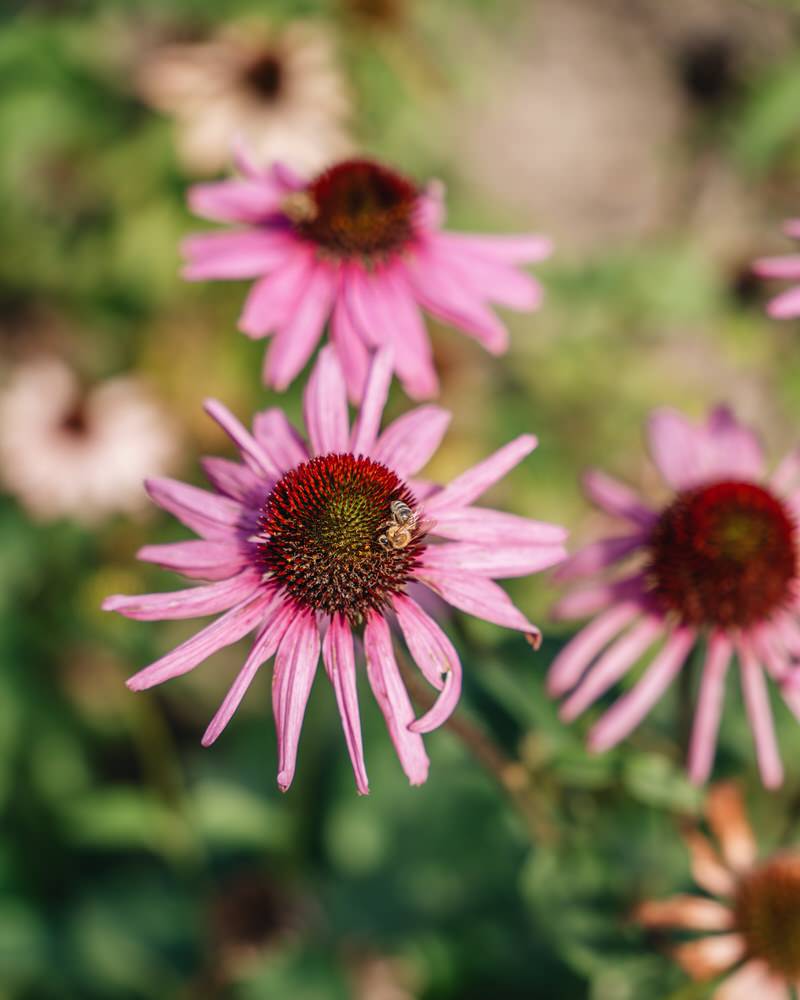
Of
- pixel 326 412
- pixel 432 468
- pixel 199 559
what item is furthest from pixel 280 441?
pixel 432 468

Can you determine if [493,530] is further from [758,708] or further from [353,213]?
[353,213]

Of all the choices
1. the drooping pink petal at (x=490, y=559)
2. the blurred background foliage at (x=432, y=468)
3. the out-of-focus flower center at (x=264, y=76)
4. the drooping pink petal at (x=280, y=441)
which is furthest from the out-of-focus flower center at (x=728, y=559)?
the out-of-focus flower center at (x=264, y=76)

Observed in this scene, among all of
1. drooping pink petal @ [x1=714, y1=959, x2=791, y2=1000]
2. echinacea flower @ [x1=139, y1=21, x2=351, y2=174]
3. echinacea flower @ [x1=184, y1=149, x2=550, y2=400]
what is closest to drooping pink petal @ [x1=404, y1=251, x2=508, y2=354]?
echinacea flower @ [x1=184, y1=149, x2=550, y2=400]

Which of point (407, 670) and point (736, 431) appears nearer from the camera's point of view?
point (407, 670)

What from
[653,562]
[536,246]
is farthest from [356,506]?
[536,246]

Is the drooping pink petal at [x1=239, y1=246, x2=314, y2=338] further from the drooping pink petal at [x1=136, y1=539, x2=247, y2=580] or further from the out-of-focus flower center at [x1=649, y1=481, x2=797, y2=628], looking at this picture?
the out-of-focus flower center at [x1=649, y1=481, x2=797, y2=628]

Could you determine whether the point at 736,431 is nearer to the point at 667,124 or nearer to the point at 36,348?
the point at 36,348

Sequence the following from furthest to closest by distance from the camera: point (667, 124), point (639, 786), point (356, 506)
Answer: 1. point (667, 124)
2. point (639, 786)
3. point (356, 506)
